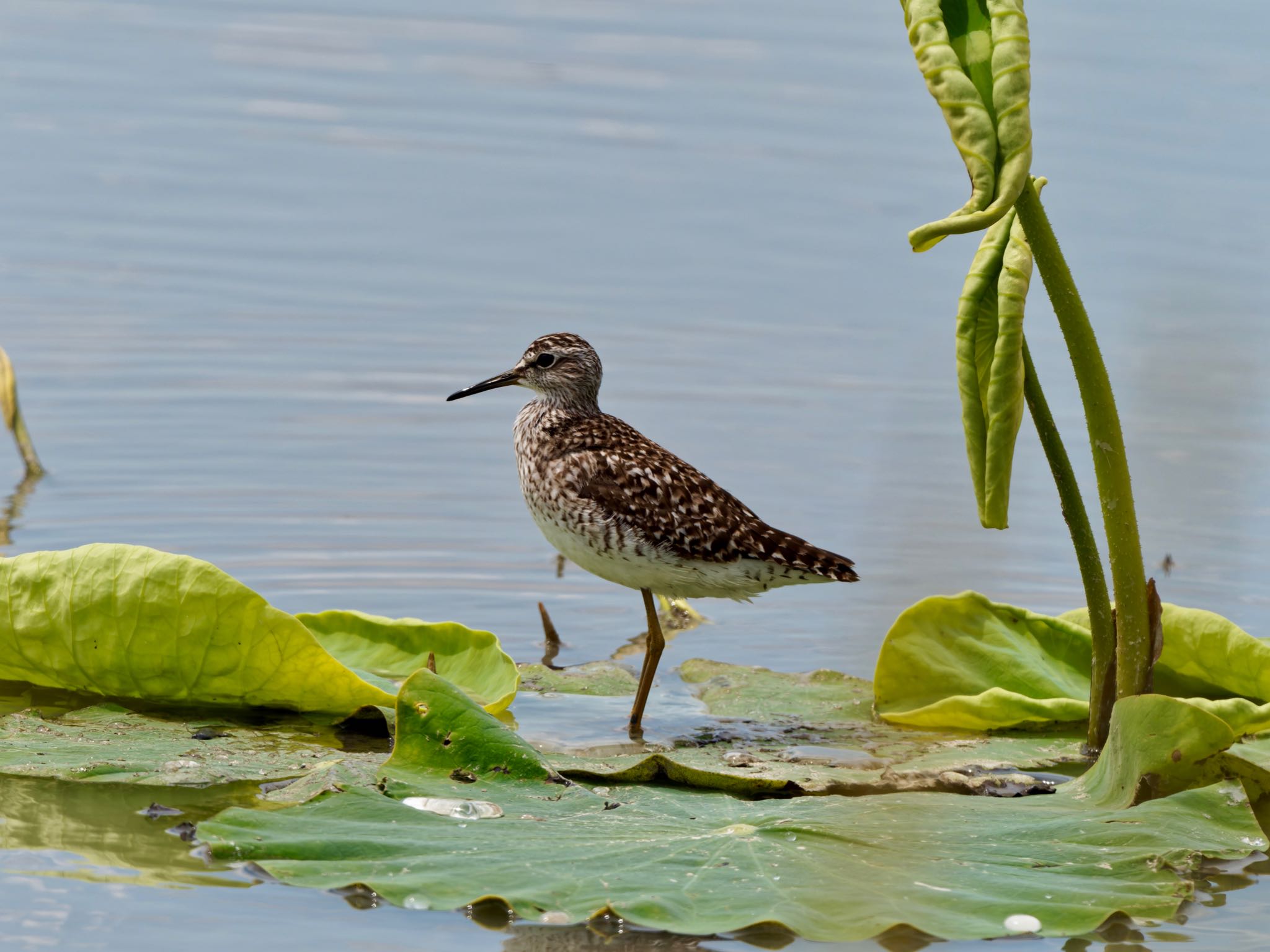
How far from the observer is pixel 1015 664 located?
6133 mm

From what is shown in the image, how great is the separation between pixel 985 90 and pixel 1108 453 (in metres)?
1.17

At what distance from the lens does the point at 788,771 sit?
5312 millimetres

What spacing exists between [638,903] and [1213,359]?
171cm

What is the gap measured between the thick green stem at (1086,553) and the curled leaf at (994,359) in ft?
0.95

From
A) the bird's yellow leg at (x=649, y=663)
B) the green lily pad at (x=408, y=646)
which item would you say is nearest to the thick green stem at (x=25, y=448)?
the green lily pad at (x=408, y=646)

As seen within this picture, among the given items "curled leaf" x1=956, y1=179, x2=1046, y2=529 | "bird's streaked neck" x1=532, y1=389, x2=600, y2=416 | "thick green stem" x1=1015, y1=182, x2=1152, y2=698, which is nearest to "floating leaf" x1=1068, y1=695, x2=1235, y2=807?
"thick green stem" x1=1015, y1=182, x2=1152, y2=698

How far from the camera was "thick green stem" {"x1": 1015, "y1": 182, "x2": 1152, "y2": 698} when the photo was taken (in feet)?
15.9

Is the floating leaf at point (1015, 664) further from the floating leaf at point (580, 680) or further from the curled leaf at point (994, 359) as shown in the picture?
the curled leaf at point (994, 359)

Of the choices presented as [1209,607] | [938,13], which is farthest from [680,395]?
[938,13]

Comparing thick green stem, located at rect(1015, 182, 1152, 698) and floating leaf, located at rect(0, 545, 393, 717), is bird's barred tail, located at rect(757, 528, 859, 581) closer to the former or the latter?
thick green stem, located at rect(1015, 182, 1152, 698)

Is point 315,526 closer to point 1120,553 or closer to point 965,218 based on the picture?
point 1120,553

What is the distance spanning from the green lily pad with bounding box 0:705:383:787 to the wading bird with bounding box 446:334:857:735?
4.57ft

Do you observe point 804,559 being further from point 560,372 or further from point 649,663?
point 560,372

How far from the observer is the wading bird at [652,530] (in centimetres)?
648
